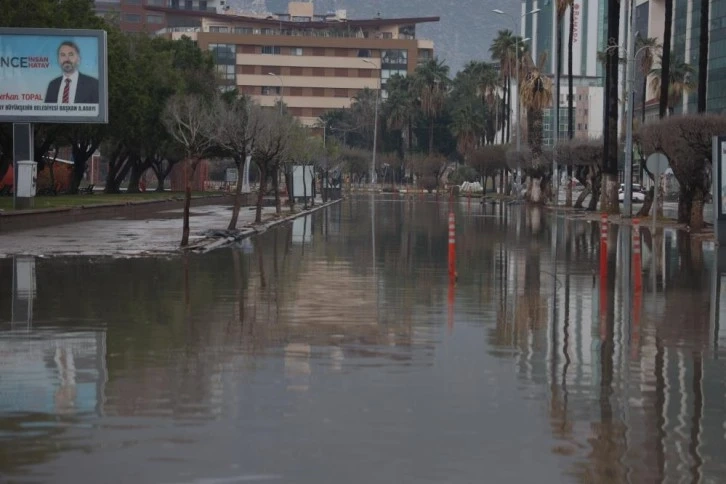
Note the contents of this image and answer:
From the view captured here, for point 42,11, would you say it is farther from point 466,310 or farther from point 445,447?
point 445,447

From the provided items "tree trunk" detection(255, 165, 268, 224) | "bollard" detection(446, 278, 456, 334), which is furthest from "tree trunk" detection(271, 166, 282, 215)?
"bollard" detection(446, 278, 456, 334)

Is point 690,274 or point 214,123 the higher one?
point 214,123

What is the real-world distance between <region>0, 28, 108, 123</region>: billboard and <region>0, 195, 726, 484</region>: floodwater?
26.0 meters

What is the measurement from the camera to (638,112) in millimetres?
154750

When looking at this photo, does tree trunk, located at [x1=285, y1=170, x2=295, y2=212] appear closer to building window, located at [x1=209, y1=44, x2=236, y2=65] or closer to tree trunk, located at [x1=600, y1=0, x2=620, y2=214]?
tree trunk, located at [x1=600, y1=0, x2=620, y2=214]

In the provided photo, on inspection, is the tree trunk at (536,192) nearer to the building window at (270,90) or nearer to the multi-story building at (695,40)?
the multi-story building at (695,40)

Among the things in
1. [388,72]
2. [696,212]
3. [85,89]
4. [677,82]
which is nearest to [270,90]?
[388,72]

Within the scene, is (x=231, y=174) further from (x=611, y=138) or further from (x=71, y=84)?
(x=71, y=84)

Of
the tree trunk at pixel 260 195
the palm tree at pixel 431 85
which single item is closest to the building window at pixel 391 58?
the palm tree at pixel 431 85

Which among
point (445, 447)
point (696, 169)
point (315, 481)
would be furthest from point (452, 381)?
point (696, 169)

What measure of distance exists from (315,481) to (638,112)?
494ft

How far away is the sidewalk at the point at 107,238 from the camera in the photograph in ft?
106

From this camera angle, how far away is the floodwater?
893 cm

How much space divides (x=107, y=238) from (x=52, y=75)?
48.3ft
